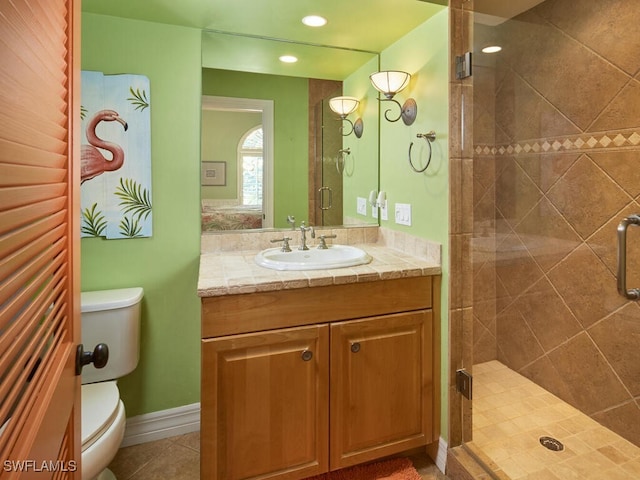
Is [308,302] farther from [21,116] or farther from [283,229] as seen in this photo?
[21,116]

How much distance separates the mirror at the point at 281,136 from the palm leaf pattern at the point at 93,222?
19.1 inches

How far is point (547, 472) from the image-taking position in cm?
165

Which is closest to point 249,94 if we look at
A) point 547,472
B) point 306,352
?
point 306,352

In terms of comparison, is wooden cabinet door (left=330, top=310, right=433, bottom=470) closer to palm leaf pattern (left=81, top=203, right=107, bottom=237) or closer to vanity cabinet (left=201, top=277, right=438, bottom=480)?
vanity cabinet (left=201, top=277, right=438, bottom=480)

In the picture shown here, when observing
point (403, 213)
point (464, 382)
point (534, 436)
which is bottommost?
point (534, 436)

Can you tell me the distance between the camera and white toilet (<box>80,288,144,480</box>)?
55.8 inches

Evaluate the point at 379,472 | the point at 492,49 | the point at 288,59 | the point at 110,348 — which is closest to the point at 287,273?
the point at 110,348

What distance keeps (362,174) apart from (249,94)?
81 centimetres

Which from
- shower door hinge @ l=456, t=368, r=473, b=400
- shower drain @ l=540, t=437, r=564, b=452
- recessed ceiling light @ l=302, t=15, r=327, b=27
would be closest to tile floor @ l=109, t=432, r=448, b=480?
shower door hinge @ l=456, t=368, r=473, b=400

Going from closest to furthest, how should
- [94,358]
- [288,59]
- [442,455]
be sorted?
[94,358], [442,455], [288,59]

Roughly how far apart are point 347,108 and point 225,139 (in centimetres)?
77

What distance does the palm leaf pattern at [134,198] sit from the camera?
A: 6.23 feet

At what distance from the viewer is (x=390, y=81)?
192 cm

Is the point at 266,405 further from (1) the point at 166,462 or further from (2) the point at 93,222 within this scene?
(2) the point at 93,222
